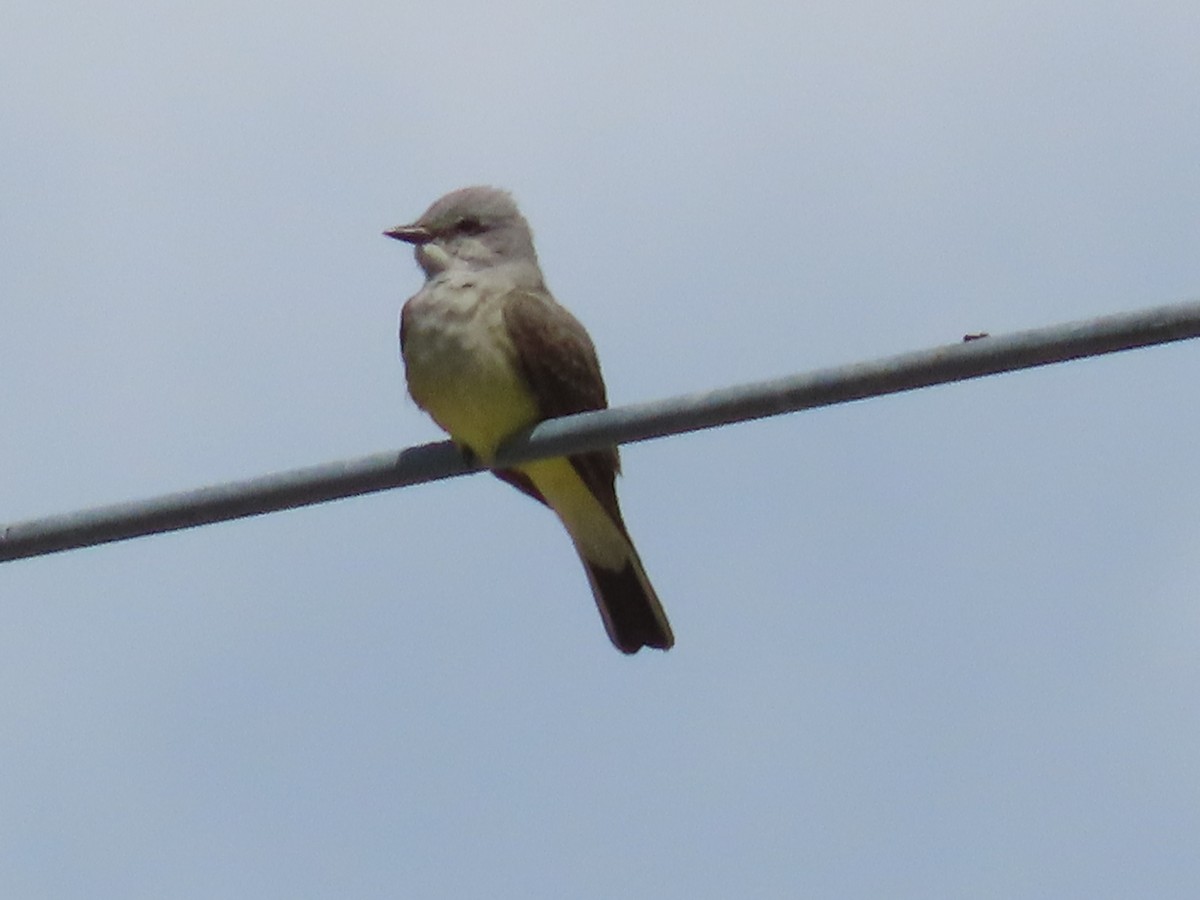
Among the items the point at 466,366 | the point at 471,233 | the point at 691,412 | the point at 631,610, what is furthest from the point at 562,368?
the point at 691,412

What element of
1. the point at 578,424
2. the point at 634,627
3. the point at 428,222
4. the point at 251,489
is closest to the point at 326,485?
the point at 251,489

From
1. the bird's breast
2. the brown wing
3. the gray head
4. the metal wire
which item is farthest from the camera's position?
the gray head

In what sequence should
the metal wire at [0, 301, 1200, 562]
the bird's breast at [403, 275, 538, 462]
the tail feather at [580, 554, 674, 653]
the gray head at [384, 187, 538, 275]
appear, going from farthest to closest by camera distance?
the gray head at [384, 187, 538, 275]
the tail feather at [580, 554, 674, 653]
the bird's breast at [403, 275, 538, 462]
the metal wire at [0, 301, 1200, 562]

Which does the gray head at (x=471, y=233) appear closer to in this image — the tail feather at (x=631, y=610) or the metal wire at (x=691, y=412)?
the tail feather at (x=631, y=610)

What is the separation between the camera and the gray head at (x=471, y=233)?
7887 millimetres

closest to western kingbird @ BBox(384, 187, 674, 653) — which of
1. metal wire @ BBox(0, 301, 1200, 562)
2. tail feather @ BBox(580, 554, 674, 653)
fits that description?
tail feather @ BBox(580, 554, 674, 653)

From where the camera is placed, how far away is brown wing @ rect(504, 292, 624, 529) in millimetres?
6961

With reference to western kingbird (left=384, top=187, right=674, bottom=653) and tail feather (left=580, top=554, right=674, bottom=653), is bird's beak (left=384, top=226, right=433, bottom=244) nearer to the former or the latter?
western kingbird (left=384, top=187, right=674, bottom=653)

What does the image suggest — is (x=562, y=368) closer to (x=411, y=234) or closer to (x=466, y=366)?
(x=466, y=366)

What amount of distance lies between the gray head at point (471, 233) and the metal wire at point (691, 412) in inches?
125

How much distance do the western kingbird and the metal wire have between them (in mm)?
1810

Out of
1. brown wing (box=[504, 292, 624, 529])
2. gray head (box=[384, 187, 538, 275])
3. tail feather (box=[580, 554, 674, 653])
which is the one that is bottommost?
tail feather (box=[580, 554, 674, 653])

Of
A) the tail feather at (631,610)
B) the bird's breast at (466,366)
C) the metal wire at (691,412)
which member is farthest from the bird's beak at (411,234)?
the metal wire at (691,412)

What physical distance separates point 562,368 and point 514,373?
7.8 inches
